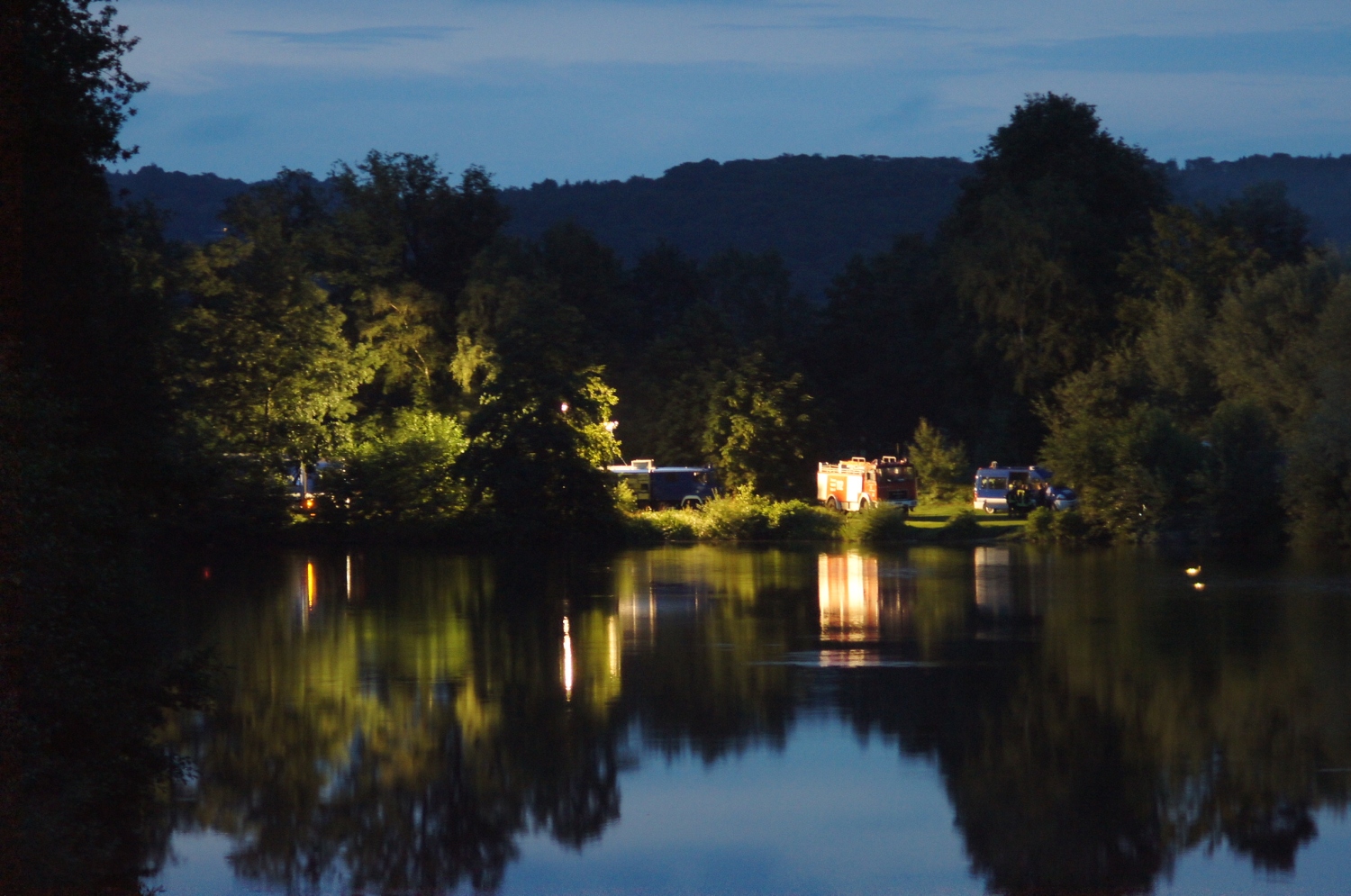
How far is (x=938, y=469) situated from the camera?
203ft

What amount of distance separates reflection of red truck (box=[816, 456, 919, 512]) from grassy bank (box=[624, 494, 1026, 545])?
725 centimetres

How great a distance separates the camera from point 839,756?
12.7 m

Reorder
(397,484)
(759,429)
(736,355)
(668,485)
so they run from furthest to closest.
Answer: (736,355) < (759,429) < (668,485) < (397,484)

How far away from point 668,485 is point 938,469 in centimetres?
1176

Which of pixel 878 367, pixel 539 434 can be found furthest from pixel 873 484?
pixel 878 367

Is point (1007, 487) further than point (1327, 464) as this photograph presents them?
Yes

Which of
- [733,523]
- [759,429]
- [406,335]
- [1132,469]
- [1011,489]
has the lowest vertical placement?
[733,523]

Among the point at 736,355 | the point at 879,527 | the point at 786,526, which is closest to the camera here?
the point at 879,527

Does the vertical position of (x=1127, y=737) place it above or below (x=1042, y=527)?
below

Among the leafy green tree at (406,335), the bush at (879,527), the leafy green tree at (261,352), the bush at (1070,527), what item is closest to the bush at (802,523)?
the bush at (879,527)

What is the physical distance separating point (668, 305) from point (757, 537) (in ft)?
192

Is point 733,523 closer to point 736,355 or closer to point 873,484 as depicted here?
point 873,484

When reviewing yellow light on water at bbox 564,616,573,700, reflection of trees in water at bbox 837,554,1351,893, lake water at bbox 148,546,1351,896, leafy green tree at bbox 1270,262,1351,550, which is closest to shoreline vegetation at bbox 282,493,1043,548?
leafy green tree at bbox 1270,262,1351,550

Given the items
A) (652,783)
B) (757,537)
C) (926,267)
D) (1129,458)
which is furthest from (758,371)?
(652,783)
